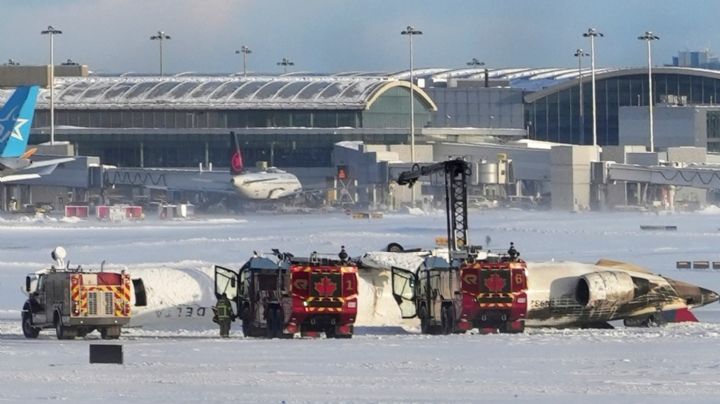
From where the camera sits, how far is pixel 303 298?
4550cm

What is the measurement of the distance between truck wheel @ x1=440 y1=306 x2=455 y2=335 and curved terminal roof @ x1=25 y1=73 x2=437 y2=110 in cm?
12177

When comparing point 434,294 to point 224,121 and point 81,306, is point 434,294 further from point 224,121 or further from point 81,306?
point 224,121

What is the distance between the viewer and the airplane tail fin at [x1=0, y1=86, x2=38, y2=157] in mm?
102438

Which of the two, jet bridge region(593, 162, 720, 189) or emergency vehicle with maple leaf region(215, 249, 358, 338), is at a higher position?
jet bridge region(593, 162, 720, 189)

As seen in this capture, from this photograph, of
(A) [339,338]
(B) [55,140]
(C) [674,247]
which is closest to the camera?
(A) [339,338]

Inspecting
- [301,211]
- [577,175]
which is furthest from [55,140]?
[577,175]

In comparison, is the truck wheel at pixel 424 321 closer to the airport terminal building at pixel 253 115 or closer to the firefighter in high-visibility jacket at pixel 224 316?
the firefighter in high-visibility jacket at pixel 224 316

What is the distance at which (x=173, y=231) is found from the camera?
354 ft

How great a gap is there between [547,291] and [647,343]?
332 inches

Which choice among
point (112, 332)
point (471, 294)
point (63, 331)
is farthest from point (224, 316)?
point (471, 294)

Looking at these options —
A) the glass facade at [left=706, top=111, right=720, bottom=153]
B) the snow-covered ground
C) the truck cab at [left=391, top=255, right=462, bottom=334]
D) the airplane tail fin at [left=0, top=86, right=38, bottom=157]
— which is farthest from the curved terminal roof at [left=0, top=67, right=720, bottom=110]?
the truck cab at [left=391, top=255, right=462, bottom=334]

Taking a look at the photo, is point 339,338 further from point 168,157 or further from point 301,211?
point 168,157

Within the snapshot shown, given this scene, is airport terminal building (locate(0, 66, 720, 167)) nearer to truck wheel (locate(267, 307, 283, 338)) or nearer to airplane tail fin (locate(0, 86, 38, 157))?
airplane tail fin (locate(0, 86, 38, 157))

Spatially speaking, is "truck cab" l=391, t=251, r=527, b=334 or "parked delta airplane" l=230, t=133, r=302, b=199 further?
"parked delta airplane" l=230, t=133, r=302, b=199
